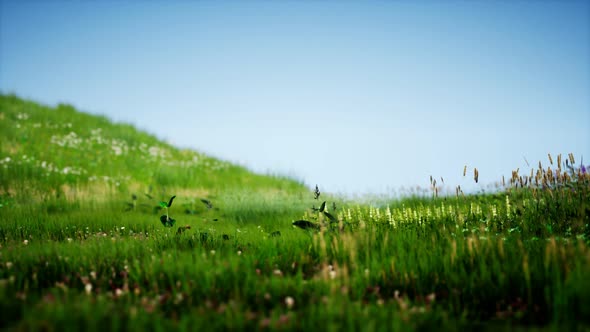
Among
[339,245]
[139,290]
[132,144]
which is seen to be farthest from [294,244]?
[132,144]

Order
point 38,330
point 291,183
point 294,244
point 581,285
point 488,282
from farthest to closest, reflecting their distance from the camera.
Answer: point 291,183
point 294,244
point 488,282
point 581,285
point 38,330

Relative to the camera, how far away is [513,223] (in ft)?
24.7

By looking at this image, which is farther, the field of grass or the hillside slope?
the hillside slope

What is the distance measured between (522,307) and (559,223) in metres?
3.97

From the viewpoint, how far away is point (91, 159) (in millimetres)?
19312

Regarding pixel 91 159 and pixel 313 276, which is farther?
pixel 91 159

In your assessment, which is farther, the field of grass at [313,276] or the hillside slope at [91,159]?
the hillside slope at [91,159]

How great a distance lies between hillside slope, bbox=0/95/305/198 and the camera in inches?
650

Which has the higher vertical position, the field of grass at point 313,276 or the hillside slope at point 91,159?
the hillside slope at point 91,159

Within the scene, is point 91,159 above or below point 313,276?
above

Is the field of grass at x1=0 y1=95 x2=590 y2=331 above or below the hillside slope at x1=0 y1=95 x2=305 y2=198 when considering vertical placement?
below

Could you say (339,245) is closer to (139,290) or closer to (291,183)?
(139,290)

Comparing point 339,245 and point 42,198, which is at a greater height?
point 42,198

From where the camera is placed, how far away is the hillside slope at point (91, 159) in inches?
650
